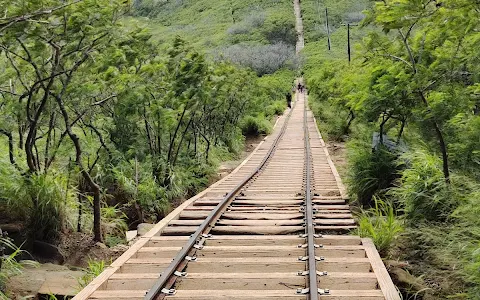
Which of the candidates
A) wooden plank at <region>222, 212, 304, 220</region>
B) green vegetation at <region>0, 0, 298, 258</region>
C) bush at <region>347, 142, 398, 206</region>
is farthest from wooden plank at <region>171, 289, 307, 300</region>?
bush at <region>347, 142, 398, 206</region>

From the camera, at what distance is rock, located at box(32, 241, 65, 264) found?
7.66 metres

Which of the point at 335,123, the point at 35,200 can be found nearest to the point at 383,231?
the point at 35,200

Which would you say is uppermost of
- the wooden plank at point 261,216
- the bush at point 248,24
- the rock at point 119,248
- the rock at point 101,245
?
the bush at point 248,24

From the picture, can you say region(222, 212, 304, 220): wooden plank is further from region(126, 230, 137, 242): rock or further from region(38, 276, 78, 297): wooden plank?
region(38, 276, 78, 297): wooden plank

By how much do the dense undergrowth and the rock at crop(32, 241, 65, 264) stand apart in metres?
4.54

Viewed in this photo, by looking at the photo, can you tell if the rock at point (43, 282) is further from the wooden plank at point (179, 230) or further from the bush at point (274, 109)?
the bush at point (274, 109)

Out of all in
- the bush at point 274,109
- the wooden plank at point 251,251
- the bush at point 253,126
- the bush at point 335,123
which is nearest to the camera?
the wooden plank at point 251,251

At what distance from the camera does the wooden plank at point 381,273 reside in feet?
16.5

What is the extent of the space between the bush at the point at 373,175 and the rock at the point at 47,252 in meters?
5.53

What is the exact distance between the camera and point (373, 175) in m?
10.0

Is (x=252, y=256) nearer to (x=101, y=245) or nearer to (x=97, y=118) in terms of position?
(x=101, y=245)

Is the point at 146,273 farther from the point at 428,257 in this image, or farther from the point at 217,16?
the point at 217,16

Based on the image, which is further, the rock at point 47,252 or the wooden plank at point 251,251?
the rock at point 47,252

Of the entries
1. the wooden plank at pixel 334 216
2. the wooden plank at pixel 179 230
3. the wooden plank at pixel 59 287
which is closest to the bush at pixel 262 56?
the wooden plank at pixel 334 216
